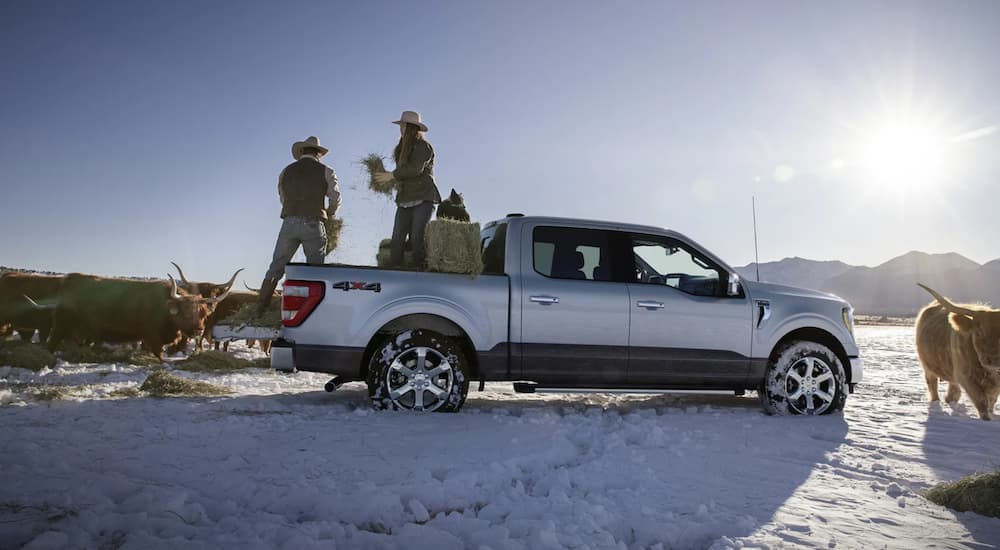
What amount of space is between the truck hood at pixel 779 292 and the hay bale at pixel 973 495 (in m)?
3.23

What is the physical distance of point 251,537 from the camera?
2.65 metres

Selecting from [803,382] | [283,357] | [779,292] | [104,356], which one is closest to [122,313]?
[104,356]

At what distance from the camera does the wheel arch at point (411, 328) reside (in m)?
5.89

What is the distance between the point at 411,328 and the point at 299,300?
111 centimetres

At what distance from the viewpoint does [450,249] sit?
610cm

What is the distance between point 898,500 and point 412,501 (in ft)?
9.97

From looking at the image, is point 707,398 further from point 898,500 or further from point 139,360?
point 139,360

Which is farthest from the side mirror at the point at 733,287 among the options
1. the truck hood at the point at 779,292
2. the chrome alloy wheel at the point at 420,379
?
the chrome alloy wheel at the point at 420,379

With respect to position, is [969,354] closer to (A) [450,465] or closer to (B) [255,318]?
(A) [450,465]

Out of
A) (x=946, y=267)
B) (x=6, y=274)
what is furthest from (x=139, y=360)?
(x=946, y=267)

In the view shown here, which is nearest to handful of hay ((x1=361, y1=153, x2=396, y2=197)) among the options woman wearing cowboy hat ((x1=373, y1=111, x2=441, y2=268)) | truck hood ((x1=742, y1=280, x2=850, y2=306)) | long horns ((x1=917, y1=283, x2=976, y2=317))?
woman wearing cowboy hat ((x1=373, y1=111, x2=441, y2=268))

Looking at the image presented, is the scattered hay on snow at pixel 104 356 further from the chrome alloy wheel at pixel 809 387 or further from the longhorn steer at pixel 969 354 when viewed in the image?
the longhorn steer at pixel 969 354

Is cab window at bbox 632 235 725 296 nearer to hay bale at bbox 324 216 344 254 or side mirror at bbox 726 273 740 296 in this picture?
side mirror at bbox 726 273 740 296

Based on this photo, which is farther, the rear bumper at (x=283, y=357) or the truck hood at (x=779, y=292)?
the truck hood at (x=779, y=292)
